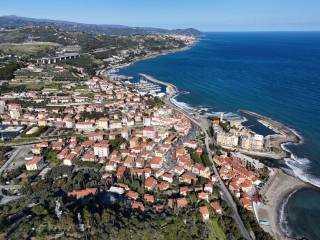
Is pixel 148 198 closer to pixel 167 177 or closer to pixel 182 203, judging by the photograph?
pixel 182 203

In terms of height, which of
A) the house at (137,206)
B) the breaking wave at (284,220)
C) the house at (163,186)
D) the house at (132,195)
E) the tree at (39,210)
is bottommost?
the breaking wave at (284,220)

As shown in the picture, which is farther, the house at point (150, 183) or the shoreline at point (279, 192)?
the house at point (150, 183)

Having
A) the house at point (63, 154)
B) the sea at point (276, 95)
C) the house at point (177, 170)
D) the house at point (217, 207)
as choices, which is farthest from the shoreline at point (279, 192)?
the house at point (63, 154)

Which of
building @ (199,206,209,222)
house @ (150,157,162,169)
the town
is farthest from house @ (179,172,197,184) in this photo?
building @ (199,206,209,222)

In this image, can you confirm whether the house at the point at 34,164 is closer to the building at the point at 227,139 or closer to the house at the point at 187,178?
the house at the point at 187,178

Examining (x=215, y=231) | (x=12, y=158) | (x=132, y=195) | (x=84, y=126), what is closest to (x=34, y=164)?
(x=12, y=158)

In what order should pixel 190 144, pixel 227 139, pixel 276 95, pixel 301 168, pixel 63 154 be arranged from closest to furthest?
pixel 63 154 < pixel 301 168 < pixel 190 144 < pixel 227 139 < pixel 276 95
